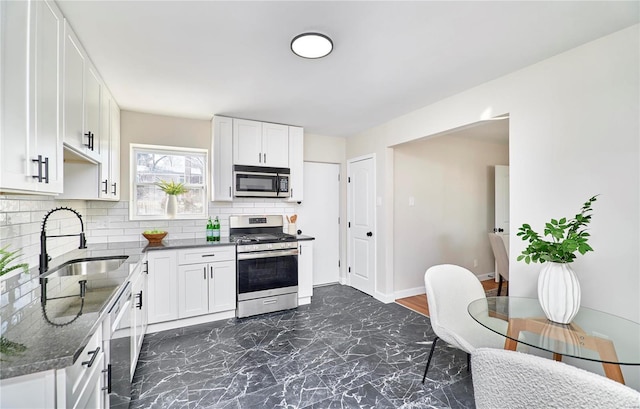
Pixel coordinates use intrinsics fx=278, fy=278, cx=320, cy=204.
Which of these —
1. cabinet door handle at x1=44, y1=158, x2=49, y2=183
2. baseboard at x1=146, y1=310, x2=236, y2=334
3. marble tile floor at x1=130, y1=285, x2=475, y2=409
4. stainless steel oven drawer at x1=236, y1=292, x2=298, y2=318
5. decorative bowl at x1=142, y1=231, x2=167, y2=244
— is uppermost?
cabinet door handle at x1=44, y1=158, x2=49, y2=183

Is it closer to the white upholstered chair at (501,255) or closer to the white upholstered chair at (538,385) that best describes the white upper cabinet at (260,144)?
the white upholstered chair at (501,255)

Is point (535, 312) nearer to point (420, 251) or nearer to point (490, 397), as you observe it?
point (490, 397)

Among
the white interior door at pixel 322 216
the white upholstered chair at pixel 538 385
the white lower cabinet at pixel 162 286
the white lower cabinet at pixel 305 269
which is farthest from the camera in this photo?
the white interior door at pixel 322 216

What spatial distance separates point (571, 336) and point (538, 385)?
0.90 meters

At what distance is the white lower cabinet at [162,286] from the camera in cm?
288

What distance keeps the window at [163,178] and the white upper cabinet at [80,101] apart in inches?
46.7

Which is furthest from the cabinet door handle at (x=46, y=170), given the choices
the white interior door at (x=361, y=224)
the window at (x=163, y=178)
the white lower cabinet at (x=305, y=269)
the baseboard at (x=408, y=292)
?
the baseboard at (x=408, y=292)

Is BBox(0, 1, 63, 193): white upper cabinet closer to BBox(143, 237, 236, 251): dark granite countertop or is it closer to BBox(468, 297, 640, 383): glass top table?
BBox(143, 237, 236, 251): dark granite countertop

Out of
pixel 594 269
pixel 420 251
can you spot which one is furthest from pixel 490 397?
pixel 420 251

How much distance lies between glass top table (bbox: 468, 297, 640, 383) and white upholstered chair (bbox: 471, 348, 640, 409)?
66 centimetres

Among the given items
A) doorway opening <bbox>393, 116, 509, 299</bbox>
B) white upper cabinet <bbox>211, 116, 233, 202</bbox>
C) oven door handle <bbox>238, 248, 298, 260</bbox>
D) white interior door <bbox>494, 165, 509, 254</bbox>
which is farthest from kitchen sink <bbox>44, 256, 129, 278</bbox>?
white interior door <bbox>494, 165, 509, 254</bbox>

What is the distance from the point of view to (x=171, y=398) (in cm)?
194

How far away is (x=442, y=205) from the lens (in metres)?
4.39

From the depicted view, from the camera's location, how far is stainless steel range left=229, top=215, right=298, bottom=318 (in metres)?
3.29
